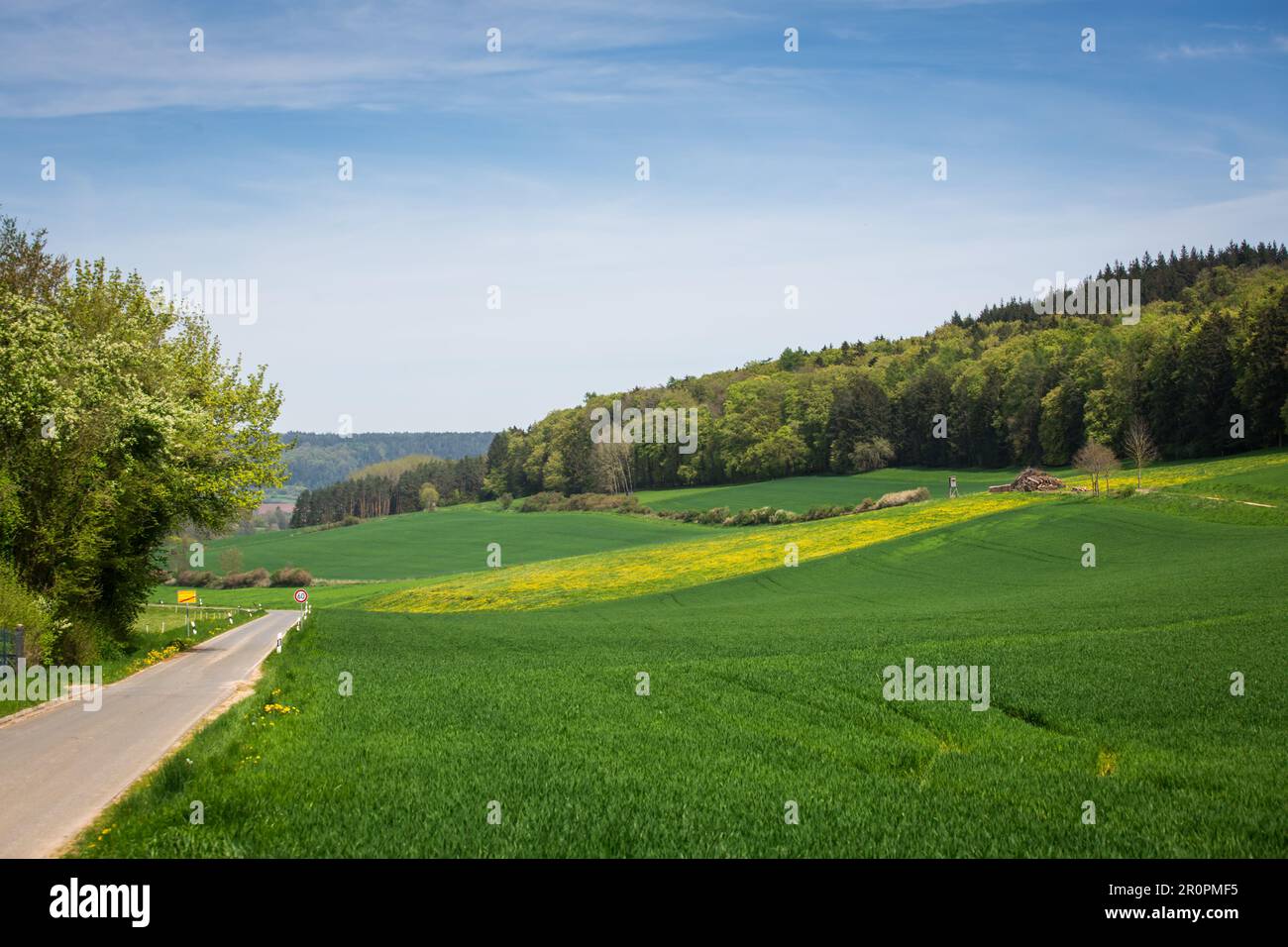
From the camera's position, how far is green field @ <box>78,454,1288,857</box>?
34.7 feet

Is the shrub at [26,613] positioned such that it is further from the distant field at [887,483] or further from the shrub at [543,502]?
the shrub at [543,502]

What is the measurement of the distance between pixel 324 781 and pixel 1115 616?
28.5m

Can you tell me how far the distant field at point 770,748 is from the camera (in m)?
10.6

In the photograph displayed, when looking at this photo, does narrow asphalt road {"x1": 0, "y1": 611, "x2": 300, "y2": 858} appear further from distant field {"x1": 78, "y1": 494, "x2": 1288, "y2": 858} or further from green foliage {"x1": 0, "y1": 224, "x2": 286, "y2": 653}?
green foliage {"x1": 0, "y1": 224, "x2": 286, "y2": 653}

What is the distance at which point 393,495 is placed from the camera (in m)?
195

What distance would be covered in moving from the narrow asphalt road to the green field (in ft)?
2.48

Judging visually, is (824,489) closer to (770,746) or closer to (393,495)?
(770,746)

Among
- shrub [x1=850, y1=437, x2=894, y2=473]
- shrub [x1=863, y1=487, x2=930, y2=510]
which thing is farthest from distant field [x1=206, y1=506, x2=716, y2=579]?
shrub [x1=850, y1=437, x2=894, y2=473]

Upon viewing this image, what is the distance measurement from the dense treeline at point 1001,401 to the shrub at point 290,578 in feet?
180

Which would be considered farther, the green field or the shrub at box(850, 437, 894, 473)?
the shrub at box(850, 437, 894, 473)

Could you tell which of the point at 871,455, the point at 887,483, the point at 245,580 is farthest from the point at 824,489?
the point at 245,580

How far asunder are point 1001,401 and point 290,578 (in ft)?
284
